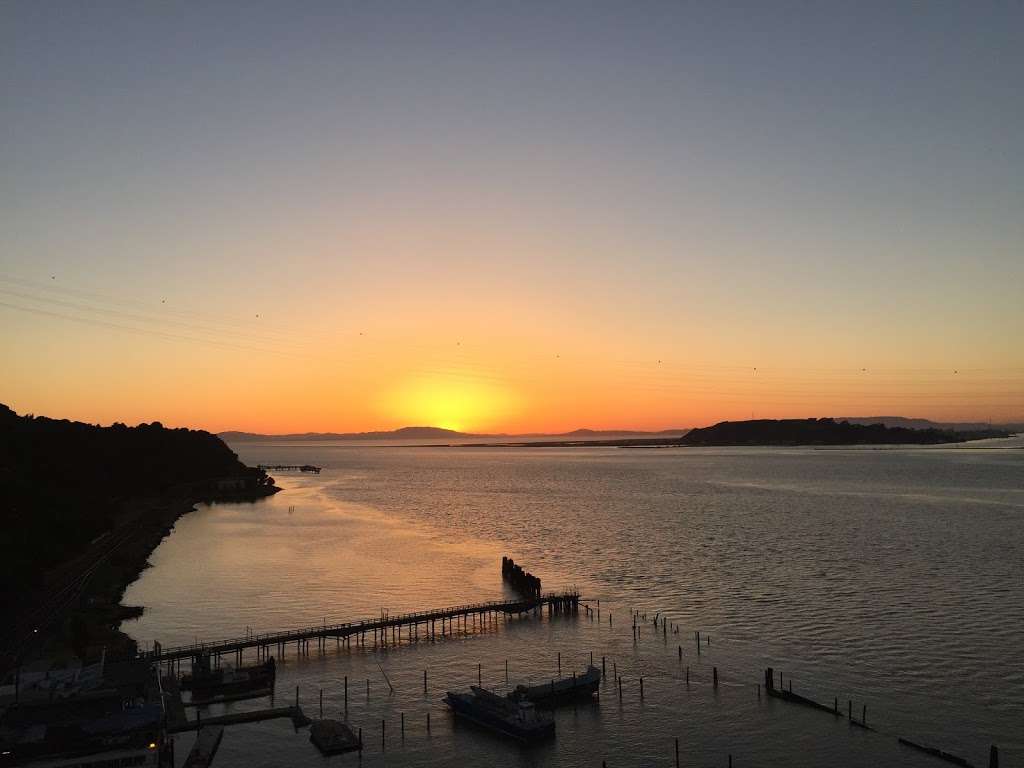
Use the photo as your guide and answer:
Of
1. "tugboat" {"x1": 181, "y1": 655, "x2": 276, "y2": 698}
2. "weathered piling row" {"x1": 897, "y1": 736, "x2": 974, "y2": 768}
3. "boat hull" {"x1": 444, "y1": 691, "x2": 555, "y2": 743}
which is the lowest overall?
"weathered piling row" {"x1": 897, "y1": 736, "x2": 974, "y2": 768}

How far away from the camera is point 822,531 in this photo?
3999 inches

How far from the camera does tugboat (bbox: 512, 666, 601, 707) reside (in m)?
40.6

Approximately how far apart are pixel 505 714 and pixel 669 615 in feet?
79.7

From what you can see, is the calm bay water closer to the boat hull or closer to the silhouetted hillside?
the boat hull

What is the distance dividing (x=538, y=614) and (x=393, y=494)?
123m

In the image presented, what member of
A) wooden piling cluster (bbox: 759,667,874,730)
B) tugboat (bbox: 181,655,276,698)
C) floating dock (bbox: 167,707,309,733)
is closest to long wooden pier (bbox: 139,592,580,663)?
tugboat (bbox: 181,655,276,698)

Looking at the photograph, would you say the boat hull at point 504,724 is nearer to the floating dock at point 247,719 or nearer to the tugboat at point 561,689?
the tugboat at point 561,689

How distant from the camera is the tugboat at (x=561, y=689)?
133 ft

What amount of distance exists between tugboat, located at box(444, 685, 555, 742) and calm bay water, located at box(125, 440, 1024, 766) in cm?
82

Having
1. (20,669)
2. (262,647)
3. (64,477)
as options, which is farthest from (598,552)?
(64,477)

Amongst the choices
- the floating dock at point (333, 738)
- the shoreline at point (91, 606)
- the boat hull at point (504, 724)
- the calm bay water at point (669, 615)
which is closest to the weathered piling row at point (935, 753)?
the calm bay water at point (669, 615)

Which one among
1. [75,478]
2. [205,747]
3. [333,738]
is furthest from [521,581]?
[75,478]

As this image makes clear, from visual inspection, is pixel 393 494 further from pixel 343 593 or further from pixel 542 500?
pixel 343 593

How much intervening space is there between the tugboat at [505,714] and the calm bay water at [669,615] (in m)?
0.82
